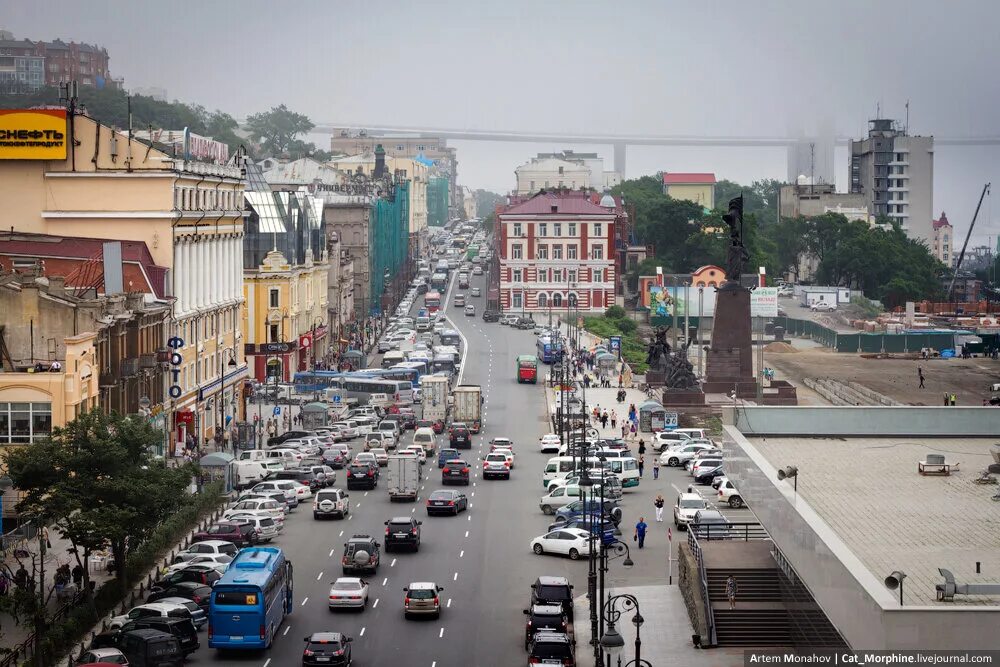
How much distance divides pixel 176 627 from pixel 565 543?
1546 centimetres

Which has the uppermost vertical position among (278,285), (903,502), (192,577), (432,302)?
(278,285)

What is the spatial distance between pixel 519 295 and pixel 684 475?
8854 cm

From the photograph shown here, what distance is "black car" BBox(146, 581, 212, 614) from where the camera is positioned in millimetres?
41938

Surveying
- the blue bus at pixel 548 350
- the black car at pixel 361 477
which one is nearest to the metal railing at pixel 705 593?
the black car at pixel 361 477

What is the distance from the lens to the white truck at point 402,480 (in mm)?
61312

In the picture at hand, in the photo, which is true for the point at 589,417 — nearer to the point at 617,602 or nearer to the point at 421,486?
the point at 421,486

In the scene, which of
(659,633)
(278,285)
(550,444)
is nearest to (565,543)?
(659,633)

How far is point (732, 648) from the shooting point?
38219 millimetres

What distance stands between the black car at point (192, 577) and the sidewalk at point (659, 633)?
31.0ft

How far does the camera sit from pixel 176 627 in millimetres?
38375

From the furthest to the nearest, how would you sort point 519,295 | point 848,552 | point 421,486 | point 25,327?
1. point 519,295
2. point 421,486
3. point 25,327
4. point 848,552

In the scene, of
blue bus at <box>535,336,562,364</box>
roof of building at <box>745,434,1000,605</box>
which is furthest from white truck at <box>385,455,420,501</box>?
blue bus at <box>535,336,562,364</box>

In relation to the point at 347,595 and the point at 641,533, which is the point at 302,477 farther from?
the point at 347,595

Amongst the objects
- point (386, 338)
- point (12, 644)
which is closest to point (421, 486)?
point (12, 644)
